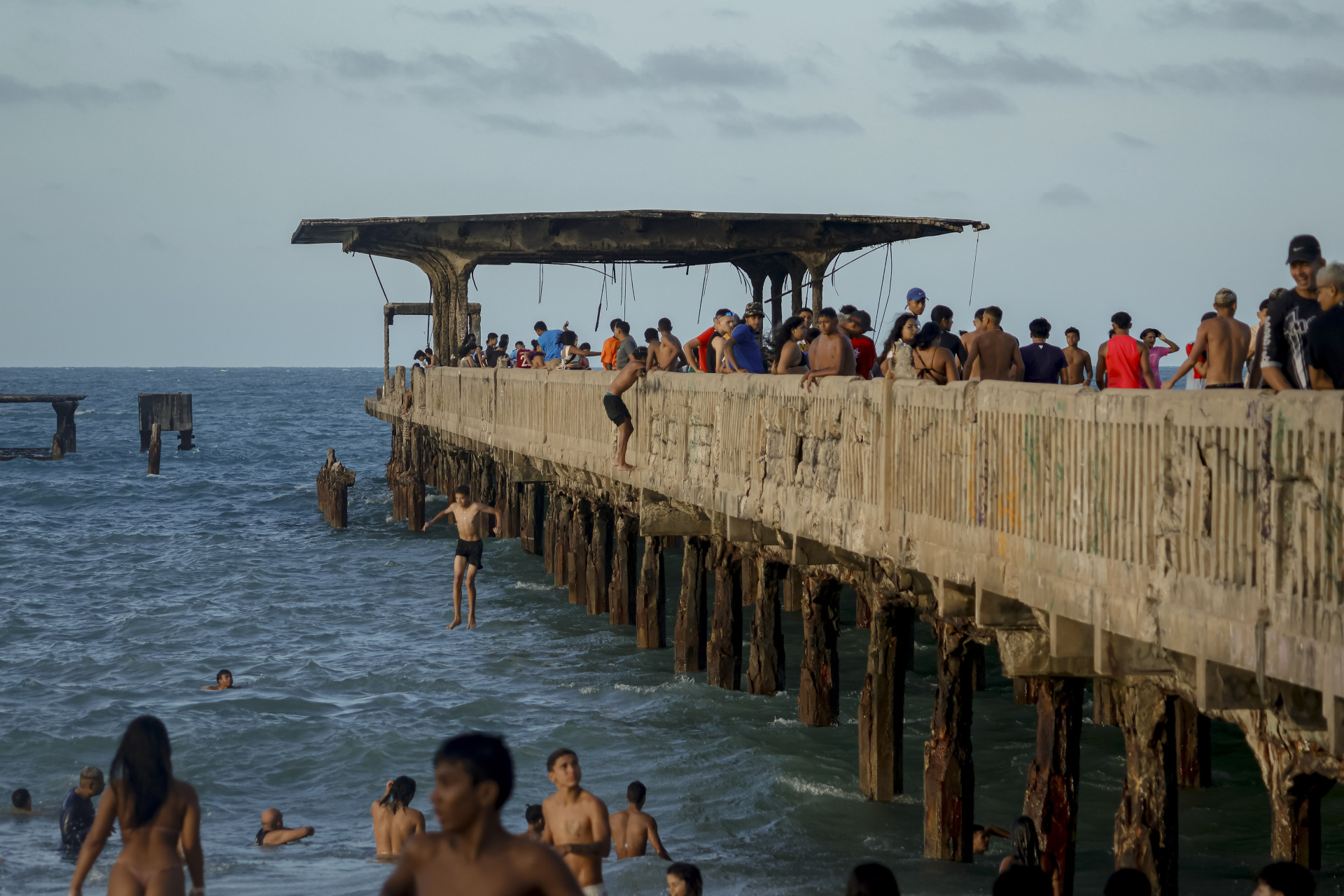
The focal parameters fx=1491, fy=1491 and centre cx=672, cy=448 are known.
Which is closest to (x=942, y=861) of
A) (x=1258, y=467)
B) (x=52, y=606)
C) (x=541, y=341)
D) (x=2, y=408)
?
(x=1258, y=467)

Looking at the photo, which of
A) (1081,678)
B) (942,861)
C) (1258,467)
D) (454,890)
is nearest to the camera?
(454,890)

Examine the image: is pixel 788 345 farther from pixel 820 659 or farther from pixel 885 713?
pixel 885 713

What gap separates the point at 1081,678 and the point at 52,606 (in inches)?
926

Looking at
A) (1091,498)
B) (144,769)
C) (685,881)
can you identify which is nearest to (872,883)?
(685,881)

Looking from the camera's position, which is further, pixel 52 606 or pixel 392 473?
pixel 392 473

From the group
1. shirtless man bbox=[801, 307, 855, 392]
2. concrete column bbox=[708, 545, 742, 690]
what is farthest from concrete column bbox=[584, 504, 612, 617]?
shirtless man bbox=[801, 307, 855, 392]

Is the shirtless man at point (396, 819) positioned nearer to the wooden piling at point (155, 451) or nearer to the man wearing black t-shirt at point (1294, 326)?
the man wearing black t-shirt at point (1294, 326)

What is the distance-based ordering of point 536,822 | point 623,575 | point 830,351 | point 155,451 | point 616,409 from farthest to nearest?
1. point 155,451
2. point 623,575
3. point 616,409
4. point 830,351
5. point 536,822

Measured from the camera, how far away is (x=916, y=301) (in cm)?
1371

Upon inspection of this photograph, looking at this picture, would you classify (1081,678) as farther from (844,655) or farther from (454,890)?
(844,655)

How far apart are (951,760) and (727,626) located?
244 inches

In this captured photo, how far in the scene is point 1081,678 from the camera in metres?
9.48

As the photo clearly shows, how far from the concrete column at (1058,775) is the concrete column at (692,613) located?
8.86 meters

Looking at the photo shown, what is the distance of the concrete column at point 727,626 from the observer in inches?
669
